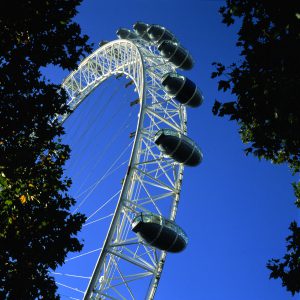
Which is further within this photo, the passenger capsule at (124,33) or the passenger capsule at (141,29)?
the passenger capsule at (124,33)

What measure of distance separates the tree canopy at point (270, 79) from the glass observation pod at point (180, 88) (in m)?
16.7

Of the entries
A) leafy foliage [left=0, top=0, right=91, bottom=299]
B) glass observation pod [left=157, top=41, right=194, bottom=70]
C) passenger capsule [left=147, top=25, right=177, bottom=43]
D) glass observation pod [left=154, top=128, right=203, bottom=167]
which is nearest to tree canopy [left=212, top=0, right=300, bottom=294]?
leafy foliage [left=0, top=0, right=91, bottom=299]

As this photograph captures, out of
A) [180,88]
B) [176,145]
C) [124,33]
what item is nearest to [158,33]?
[124,33]

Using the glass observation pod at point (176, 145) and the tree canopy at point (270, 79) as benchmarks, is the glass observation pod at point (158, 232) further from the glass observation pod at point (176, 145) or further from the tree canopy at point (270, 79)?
the tree canopy at point (270, 79)

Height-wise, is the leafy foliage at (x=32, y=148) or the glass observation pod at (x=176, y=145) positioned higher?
the glass observation pod at (x=176, y=145)

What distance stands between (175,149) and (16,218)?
43.4ft

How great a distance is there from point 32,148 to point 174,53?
847 inches

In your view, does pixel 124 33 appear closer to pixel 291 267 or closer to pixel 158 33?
pixel 158 33

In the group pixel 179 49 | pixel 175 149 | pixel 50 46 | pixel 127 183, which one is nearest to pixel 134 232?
pixel 127 183

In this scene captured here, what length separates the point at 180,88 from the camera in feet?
82.1

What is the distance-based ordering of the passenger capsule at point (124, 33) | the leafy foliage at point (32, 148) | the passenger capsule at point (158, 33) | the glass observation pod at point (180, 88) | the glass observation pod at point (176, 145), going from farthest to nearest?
the passenger capsule at point (124, 33) < the passenger capsule at point (158, 33) < the glass observation pod at point (180, 88) < the glass observation pod at point (176, 145) < the leafy foliage at point (32, 148)

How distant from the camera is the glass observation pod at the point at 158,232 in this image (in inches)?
716

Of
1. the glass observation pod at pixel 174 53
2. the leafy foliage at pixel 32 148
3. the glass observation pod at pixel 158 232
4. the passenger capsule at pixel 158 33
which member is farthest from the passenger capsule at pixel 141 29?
the leafy foliage at pixel 32 148

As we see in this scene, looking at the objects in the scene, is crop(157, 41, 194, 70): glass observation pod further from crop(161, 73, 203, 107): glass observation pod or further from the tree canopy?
the tree canopy
